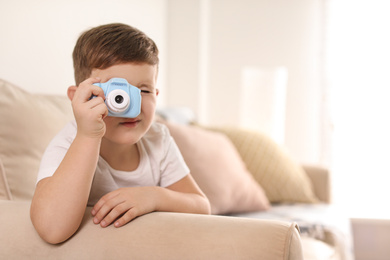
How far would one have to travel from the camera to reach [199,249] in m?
0.79

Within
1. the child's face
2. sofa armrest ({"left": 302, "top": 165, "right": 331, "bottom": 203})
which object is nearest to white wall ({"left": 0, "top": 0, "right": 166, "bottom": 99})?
the child's face

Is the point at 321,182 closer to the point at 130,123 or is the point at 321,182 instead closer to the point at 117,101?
the point at 130,123

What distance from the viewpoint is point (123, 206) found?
915mm

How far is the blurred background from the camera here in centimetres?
318

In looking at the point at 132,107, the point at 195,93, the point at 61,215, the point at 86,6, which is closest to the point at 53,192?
the point at 61,215

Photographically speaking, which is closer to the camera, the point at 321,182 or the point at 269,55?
the point at 321,182

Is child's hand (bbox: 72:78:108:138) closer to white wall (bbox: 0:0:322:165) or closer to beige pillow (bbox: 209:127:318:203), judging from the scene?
beige pillow (bbox: 209:127:318:203)

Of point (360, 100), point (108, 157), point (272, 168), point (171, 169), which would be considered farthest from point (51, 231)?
point (360, 100)

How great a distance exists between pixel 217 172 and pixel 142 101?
0.84m

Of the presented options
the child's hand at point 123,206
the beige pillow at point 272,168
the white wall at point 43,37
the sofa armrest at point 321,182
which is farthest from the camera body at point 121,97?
the sofa armrest at point 321,182

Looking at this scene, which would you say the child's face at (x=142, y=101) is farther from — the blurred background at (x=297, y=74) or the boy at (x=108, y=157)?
the blurred background at (x=297, y=74)

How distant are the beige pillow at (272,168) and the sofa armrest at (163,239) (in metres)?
1.38

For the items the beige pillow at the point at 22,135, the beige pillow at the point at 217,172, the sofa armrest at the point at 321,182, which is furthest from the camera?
the sofa armrest at the point at 321,182

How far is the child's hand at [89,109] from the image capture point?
886 mm
